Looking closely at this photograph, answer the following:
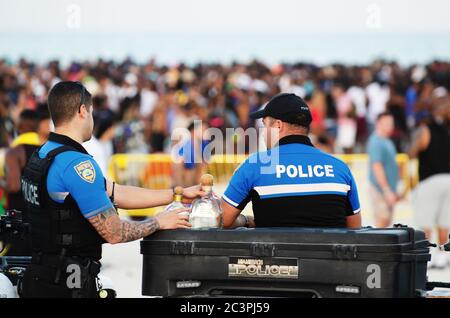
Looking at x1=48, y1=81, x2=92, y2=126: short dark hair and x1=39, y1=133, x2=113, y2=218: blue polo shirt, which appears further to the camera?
x1=48, y1=81, x2=92, y2=126: short dark hair

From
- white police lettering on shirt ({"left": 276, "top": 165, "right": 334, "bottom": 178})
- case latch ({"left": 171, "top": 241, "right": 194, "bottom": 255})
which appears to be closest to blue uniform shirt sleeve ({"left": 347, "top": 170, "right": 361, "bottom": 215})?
white police lettering on shirt ({"left": 276, "top": 165, "right": 334, "bottom": 178})

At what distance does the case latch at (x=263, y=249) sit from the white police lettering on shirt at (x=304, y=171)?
2.20 feet

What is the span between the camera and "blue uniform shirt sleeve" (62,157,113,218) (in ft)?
17.4

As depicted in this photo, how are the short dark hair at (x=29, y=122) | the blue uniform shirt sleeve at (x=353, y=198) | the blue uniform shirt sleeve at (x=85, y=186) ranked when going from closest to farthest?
the blue uniform shirt sleeve at (x=85, y=186)
the blue uniform shirt sleeve at (x=353, y=198)
the short dark hair at (x=29, y=122)

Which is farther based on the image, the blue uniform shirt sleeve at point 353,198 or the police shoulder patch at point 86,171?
the blue uniform shirt sleeve at point 353,198

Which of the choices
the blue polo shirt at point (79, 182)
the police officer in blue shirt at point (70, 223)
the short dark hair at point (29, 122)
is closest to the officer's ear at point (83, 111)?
the police officer in blue shirt at point (70, 223)

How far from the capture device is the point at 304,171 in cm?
568

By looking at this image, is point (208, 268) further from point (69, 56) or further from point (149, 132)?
point (69, 56)

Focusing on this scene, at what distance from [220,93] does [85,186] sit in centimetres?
1969

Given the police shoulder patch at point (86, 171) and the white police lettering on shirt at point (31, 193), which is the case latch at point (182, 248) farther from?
the white police lettering on shirt at point (31, 193)

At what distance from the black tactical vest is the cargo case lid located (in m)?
0.32

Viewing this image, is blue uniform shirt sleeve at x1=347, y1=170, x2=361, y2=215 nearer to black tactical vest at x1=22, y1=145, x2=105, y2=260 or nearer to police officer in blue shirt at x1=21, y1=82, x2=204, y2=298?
police officer in blue shirt at x1=21, y1=82, x2=204, y2=298

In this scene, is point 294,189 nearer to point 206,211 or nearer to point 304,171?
point 304,171

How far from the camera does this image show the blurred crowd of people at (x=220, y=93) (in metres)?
21.1
